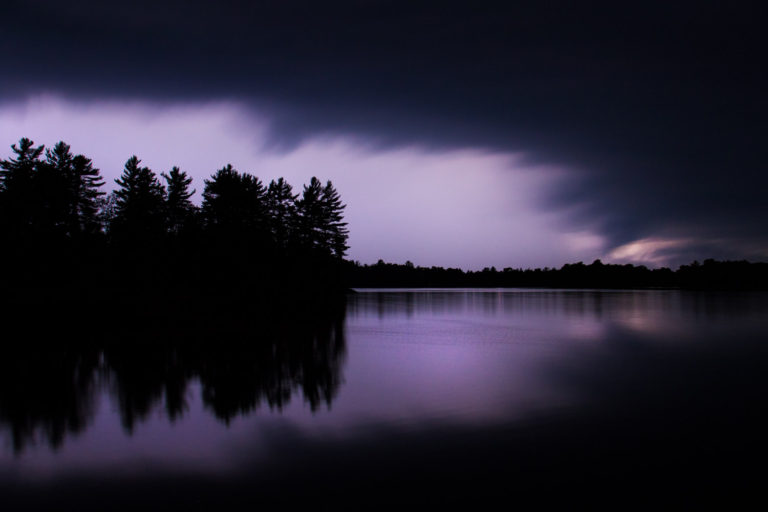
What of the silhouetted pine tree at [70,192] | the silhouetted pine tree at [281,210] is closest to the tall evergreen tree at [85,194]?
the silhouetted pine tree at [70,192]

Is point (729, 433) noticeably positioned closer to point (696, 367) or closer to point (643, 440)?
point (643, 440)

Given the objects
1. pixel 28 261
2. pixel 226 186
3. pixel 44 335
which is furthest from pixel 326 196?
pixel 44 335

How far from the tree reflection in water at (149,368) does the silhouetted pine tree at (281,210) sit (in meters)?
44.4

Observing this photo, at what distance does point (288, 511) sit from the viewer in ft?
22.4

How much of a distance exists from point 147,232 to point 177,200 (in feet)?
47.2

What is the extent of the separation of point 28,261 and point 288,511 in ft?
167

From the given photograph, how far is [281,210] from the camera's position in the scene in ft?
265

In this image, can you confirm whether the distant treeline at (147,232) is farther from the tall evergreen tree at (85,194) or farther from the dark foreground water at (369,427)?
the dark foreground water at (369,427)

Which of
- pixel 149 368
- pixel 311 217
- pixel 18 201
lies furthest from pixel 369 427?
pixel 311 217

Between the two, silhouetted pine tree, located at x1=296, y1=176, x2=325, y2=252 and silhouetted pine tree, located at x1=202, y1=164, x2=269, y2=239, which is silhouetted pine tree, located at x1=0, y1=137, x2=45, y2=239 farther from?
silhouetted pine tree, located at x1=296, y1=176, x2=325, y2=252

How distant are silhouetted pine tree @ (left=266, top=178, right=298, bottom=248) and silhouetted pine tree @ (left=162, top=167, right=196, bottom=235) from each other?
475 inches

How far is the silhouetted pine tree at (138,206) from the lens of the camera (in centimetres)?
5866

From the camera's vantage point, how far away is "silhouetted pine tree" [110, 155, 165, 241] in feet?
192

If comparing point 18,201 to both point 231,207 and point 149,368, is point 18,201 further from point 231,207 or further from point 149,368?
point 149,368
